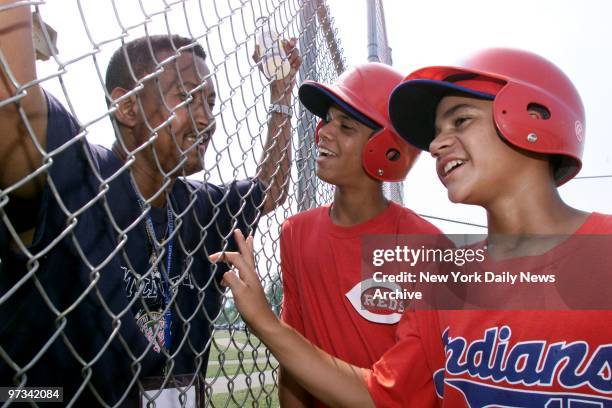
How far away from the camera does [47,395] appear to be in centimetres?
151

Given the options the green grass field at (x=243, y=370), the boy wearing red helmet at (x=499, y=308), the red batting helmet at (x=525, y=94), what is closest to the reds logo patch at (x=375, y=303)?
the boy wearing red helmet at (x=499, y=308)

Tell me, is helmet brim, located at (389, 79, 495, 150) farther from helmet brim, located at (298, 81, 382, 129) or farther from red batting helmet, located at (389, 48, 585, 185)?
helmet brim, located at (298, 81, 382, 129)

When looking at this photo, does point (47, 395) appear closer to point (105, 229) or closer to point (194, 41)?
Result: point (105, 229)

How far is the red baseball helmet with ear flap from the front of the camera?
105 inches

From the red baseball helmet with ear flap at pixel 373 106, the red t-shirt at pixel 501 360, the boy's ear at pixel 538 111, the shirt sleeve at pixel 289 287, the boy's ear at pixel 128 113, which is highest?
the boy's ear at pixel 128 113

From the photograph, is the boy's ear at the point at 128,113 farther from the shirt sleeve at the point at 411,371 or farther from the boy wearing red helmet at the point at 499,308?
the shirt sleeve at the point at 411,371

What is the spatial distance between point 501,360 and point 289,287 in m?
1.19

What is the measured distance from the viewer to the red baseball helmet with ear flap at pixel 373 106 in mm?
2678

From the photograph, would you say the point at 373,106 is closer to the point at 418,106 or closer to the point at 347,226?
the point at 418,106

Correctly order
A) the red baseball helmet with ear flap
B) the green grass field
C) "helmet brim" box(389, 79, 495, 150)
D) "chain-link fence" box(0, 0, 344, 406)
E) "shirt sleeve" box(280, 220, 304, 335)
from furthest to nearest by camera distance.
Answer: the red baseball helmet with ear flap → "shirt sleeve" box(280, 220, 304, 335) → the green grass field → "helmet brim" box(389, 79, 495, 150) → "chain-link fence" box(0, 0, 344, 406)

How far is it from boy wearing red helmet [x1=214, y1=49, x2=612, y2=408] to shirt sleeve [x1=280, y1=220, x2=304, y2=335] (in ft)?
2.14

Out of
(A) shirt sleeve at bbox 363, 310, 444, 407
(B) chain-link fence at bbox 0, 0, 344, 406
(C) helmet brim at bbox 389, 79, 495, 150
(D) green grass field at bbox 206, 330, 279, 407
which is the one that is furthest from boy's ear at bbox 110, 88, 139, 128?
(A) shirt sleeve at bbox 363, 310, 444, 407

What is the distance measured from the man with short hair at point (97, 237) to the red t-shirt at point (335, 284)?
0.45 meters

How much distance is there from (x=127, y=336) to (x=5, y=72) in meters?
0.84
